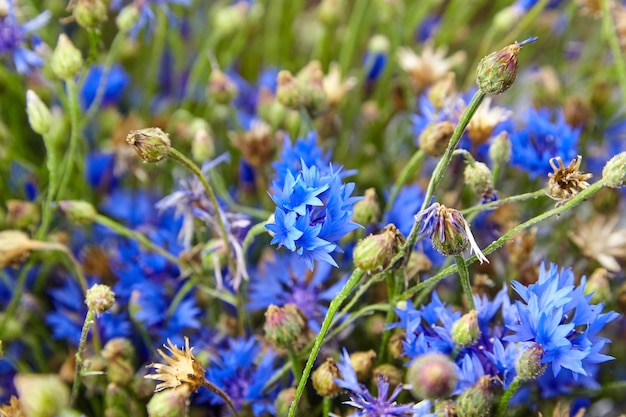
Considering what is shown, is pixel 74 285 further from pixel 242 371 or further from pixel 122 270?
pixel 242 371

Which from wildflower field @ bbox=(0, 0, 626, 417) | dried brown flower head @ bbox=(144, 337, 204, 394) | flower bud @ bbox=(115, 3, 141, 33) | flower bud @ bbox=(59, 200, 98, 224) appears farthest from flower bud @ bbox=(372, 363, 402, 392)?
flower bud @ bbox=(115, 3, 141, 33)

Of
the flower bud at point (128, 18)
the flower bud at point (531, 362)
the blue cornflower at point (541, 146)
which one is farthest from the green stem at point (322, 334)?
the flower bud at point (128, 18)

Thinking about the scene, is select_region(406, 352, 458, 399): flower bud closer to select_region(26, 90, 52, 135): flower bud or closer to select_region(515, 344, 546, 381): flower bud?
select_region(515, 344, 546, 381): flower bud

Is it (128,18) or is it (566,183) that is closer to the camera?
(566,183)

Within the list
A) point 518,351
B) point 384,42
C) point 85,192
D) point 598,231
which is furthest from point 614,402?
point 85,192

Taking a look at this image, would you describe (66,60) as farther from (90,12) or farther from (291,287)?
(291,287)

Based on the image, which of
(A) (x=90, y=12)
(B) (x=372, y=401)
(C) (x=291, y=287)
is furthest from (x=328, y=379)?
(A) (x=90, y=12)
